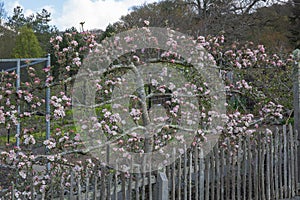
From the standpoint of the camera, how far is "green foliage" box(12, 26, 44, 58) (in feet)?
48.4

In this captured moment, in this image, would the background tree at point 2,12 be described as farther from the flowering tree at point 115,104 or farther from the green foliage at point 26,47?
the flowering tree at point 115,104

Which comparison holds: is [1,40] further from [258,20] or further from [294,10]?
[294,10]

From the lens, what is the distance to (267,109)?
4.56 m

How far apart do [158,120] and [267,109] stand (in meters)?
1.53

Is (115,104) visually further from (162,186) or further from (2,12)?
(2,12)

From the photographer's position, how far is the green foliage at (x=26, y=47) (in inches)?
581

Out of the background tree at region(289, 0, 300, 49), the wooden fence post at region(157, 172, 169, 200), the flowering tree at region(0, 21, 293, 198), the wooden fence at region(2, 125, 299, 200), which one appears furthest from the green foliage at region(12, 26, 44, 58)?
the wooden fence post at region(157, 172, 169, 200)

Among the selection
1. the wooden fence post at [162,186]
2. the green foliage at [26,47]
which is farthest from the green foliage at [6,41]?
the wooden fence post at [162,186]

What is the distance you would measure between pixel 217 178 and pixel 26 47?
13.2m

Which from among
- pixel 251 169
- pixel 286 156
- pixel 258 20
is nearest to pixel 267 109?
pixel 286 156

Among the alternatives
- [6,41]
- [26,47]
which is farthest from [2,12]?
[26,47]

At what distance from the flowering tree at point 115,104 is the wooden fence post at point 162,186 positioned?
32.5 inches

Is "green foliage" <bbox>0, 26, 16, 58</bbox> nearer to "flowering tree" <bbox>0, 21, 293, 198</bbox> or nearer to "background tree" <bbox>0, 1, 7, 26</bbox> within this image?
"background tree" <bbox>0, 1, 7, 26</bbox>

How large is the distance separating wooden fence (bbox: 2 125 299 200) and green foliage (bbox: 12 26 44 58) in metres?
12.2
